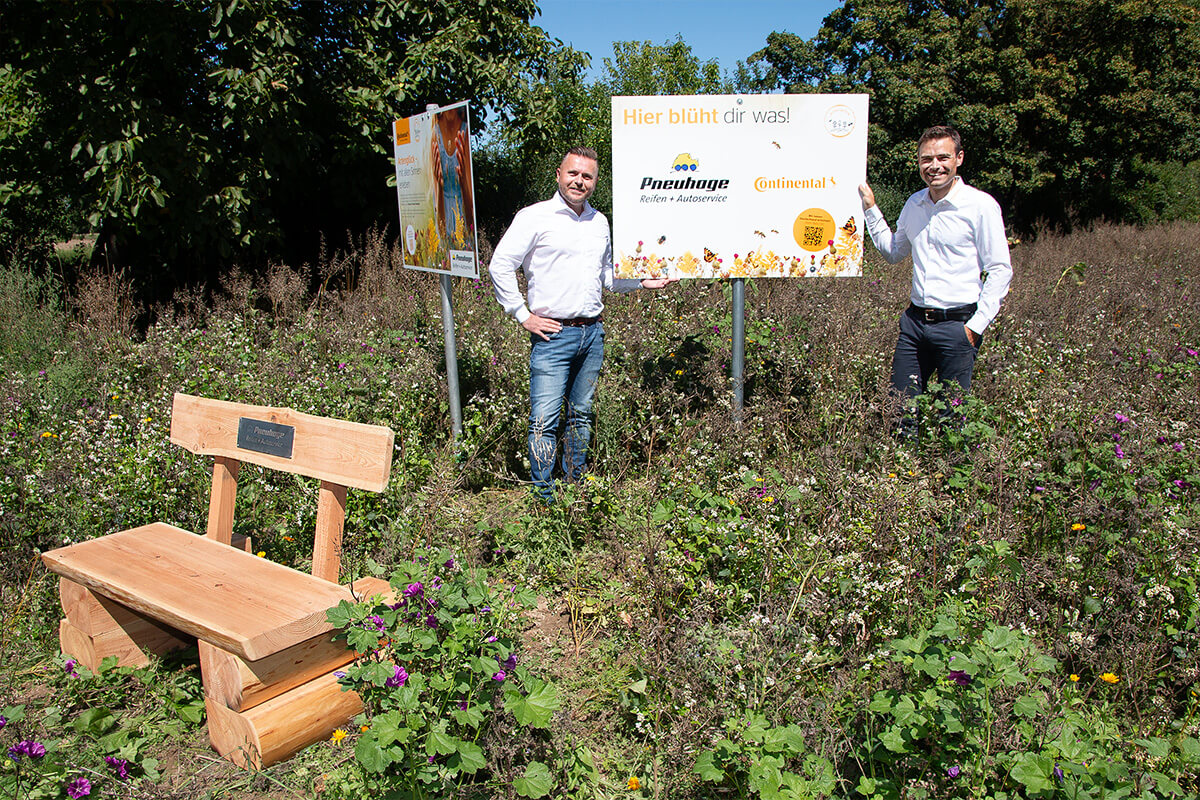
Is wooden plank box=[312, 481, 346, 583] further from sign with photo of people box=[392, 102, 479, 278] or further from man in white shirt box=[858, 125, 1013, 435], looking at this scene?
man in white shirt box=[858, 125, 1013, 435]

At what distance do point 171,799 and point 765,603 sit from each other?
2.08 meters

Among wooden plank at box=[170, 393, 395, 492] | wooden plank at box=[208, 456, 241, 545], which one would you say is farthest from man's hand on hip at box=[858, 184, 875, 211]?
wooden plank at box=[208, 456, 241, 545]

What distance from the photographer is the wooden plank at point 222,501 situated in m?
3.52

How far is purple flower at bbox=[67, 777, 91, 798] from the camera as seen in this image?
2303 mm

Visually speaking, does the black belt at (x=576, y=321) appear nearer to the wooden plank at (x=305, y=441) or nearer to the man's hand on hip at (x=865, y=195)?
the wooden plank at (x=305, y=441)

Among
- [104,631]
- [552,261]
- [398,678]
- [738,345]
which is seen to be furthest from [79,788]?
[738,345]

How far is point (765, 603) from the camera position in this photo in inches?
113

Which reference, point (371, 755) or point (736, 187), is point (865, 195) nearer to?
point (736, 187)

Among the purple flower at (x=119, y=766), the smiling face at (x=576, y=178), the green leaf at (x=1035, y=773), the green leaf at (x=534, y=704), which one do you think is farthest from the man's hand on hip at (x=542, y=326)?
the green leaf at (x=1035, y=773)

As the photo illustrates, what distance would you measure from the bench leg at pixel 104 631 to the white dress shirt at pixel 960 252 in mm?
4044

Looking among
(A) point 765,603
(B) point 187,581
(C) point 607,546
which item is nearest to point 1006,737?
(A) point 765,603

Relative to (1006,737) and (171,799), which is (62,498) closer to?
(171,799)

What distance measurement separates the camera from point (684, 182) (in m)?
4.17

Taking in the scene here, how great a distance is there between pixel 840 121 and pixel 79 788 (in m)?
4.35
